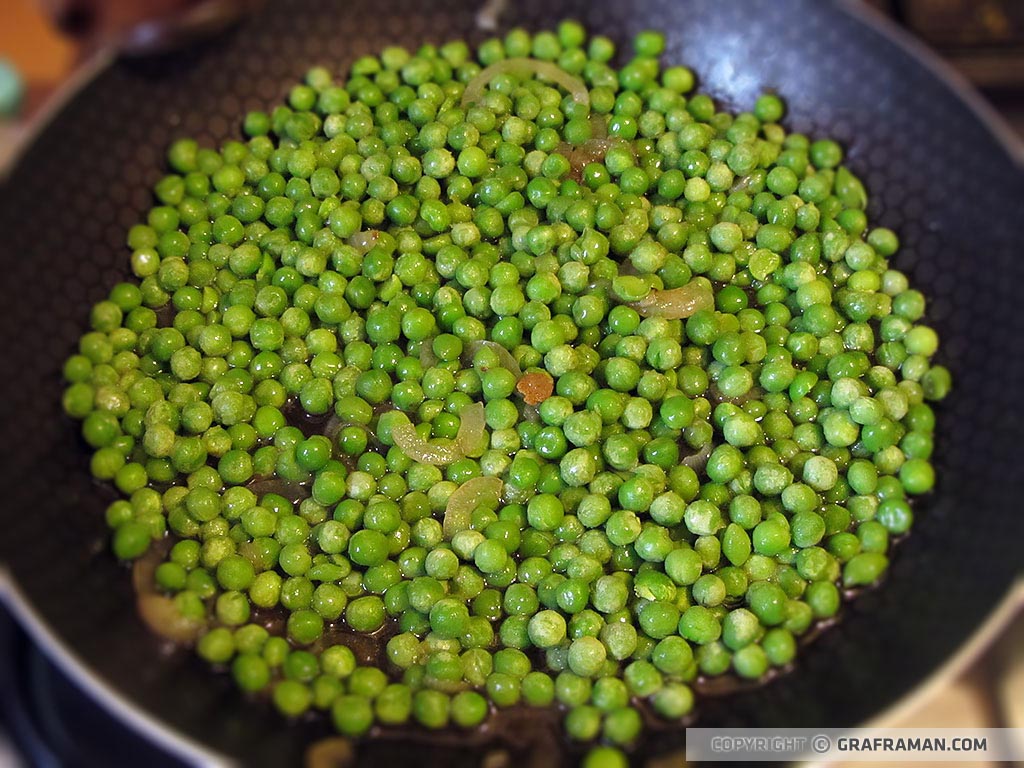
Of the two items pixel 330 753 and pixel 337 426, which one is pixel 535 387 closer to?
pixel 337 426

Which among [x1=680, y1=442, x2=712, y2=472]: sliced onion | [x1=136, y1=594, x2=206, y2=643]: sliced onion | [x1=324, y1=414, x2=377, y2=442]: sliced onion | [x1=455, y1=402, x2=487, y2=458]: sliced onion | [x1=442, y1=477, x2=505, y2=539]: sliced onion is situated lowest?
[x1=136, y1=594, x2=206, y2=643]: sliced onion

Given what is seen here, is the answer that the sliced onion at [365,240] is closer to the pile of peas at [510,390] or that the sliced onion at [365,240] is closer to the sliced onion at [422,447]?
the pile of peas at [510,390]

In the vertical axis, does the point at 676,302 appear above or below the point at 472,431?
above

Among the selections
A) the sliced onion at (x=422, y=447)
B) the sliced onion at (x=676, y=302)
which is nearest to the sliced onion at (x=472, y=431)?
the sliced onion at (x=422, y=447)

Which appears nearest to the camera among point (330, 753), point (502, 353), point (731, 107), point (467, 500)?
point (330, 753)

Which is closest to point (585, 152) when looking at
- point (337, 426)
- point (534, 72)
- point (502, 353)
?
point (534, 72)

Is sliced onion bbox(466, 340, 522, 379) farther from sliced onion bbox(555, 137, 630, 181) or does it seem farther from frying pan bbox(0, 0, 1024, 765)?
frying pan bbox(0, 0, 1024, 765)

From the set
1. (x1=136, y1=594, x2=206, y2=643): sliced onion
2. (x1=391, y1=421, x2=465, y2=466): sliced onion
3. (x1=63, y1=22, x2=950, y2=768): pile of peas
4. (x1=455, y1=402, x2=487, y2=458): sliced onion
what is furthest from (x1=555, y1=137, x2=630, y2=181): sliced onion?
(x1=136, y1=594, x2=206, y2=643): sliced onion
